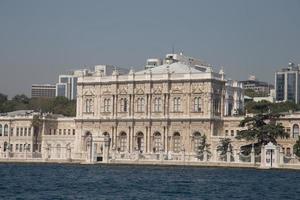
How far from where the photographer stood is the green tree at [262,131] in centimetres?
8206

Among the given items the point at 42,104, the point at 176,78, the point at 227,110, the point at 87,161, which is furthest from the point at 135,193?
the point at 42,104

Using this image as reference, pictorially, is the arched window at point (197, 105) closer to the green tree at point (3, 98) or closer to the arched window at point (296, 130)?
the arched window at point (296, 130)

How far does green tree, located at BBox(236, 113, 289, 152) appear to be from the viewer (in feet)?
269

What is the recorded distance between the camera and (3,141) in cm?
10731

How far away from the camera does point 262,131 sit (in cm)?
8244

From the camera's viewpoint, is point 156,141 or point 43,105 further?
point 43,105

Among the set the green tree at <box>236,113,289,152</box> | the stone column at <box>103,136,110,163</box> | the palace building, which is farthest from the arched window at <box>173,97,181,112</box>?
the green tree at <box>236,113,289,152</box>

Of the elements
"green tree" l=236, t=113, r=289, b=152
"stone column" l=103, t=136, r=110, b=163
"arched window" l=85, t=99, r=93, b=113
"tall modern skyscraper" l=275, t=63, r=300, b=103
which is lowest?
"stone column" l=103, t=136, r=110, b=163

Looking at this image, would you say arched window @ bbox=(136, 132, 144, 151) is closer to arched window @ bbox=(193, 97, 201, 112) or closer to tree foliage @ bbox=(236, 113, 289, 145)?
arched window @ bbox=(193, 97, 201, 112)

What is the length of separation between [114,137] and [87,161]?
10.0 m

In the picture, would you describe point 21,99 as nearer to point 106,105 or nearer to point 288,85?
point 106,105

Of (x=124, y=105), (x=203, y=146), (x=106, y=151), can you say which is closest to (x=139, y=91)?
(x=124, y=105)

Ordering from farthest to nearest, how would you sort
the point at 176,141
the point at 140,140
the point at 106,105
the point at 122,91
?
the point at 106,105 < the point at 122,91 < the point at 140,140 < the point at 176,141

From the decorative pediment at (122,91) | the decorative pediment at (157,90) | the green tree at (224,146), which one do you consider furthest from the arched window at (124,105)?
the green tree at (224,146)
